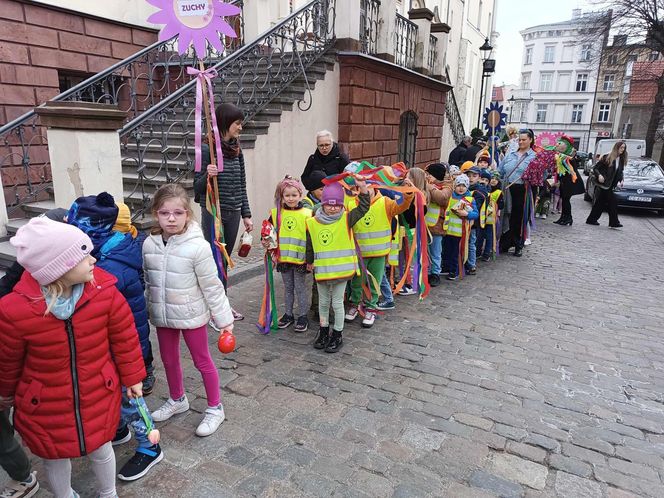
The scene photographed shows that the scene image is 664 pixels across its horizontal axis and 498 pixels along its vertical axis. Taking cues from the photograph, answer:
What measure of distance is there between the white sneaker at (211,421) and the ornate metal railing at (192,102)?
3574 millimetres

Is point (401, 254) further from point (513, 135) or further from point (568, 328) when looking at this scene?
point (513, 135)

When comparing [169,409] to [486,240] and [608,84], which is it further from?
[608,84]

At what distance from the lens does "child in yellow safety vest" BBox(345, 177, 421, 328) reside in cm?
447

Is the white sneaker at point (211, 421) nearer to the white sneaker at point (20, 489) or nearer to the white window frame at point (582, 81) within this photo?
the white sneaker at point (20, 489)

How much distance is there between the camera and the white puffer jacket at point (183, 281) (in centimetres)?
271

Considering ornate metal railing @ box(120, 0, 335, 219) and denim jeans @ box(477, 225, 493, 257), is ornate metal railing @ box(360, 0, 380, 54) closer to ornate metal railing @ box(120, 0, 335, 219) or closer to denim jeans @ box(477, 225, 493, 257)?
ornate metal railing @ box(120, 0, 335, 219)

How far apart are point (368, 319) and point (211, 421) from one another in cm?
210

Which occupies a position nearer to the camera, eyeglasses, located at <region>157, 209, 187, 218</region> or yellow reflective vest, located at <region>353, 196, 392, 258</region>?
eyeglasses, located at <region>157, 209, 187, 218</region>

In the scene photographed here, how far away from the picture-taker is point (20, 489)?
2.39m

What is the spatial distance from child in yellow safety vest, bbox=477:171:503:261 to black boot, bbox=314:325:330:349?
393 centimetres

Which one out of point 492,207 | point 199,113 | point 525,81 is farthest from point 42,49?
point 525,81

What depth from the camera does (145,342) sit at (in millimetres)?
2977

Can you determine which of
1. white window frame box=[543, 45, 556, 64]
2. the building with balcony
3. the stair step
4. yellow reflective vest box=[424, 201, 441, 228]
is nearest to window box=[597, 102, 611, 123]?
the building with balcony

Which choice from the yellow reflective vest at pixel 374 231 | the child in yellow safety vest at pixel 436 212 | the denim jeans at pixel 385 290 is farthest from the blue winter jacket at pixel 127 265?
the child in yellow safety vest at pixel 436 212
